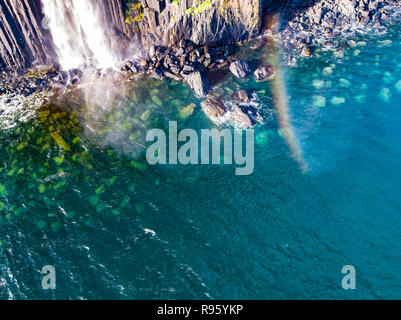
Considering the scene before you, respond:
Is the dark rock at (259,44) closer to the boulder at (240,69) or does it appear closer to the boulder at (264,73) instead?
the boulder at (240,69)

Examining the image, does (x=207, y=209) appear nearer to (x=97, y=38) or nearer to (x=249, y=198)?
(x=249, y=198)

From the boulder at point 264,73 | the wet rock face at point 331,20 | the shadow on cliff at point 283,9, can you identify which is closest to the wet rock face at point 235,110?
the boulder at point 264,73

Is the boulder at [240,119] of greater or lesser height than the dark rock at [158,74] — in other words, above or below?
below

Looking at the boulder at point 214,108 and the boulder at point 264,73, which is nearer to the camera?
the boulder at point 214,108

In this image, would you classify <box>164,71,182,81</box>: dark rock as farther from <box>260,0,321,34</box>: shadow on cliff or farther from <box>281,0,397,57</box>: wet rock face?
<box>281,0,397,57</box>: wet rock face

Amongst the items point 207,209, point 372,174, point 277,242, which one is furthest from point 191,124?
point 372,174

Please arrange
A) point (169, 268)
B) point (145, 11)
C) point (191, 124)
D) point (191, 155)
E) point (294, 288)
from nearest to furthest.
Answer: point (294, 288)
point (169, 268)
point (191, 155)
point (191, 124)
point (145, 11)

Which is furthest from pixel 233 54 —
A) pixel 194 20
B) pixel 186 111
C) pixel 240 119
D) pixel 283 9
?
pixel 240 119
